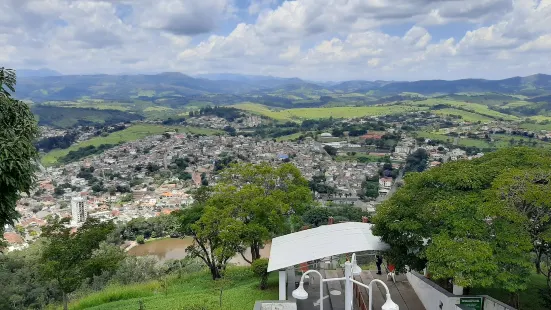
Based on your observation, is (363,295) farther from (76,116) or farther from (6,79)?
(76,116)

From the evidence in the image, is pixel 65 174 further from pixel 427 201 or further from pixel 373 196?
pixel 427 201

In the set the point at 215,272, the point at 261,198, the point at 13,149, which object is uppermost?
the point at 13,149

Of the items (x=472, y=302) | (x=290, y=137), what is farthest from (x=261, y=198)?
(x=290, y=137)

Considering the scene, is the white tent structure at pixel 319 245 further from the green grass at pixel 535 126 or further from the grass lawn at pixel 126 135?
the green grass at pixel 535 126

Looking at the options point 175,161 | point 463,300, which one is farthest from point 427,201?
point 175,161

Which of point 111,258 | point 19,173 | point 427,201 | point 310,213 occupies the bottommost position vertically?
point 310,213
